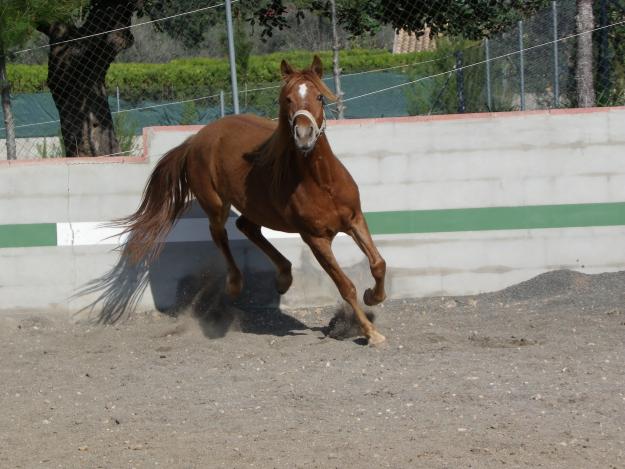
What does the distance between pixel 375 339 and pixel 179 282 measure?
243 centimetres

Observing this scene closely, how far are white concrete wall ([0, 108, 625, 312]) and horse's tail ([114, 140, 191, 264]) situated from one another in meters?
0.47

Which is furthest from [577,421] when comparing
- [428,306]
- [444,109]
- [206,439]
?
[444,109]

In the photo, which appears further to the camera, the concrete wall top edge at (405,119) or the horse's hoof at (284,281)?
the concrete wall top edge at (405,119)

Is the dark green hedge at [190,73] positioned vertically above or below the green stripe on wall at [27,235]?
above

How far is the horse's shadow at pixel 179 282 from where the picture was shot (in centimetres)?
893

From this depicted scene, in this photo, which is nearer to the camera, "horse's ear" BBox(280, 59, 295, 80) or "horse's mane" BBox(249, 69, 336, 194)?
"horse's mane" BBox(249, 69, 336, 194)

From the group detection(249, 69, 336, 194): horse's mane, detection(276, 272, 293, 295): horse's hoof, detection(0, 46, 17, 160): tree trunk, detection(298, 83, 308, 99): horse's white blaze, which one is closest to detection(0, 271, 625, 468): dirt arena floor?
detection(276, 272, 293, 295): horse's hoof

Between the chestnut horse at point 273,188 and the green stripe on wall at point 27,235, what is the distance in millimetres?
694

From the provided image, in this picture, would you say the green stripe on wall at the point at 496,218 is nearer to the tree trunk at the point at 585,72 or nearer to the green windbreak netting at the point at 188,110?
the tree trunk at the point at 585,72

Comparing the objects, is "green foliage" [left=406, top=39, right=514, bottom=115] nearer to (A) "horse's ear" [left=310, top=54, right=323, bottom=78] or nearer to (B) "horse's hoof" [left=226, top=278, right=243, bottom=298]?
(B) "horse's hoof" [left=226, top=278, right=243, bottom=298]

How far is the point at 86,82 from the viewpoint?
11.5 m

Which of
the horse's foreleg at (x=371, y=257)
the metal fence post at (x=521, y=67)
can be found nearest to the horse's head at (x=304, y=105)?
the horse's foreleg at (x=371, y=257)

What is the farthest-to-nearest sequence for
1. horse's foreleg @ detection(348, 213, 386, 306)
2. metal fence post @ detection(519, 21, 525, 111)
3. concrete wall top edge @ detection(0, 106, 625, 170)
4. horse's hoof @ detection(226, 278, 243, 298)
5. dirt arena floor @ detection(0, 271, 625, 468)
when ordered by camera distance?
metal fence post @ detection(519, 21, 525, 111)
concrete wall top edge @ detection(0, 106, 625, 170)
horse's hoof @ detection(226, 278, 243, 298)
horse's foreleg @ detection(348, 213, 386, 306)
dirt arena floor @ detection(0, 271, 625, 468)

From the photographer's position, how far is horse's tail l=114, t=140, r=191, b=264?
28.0ft
